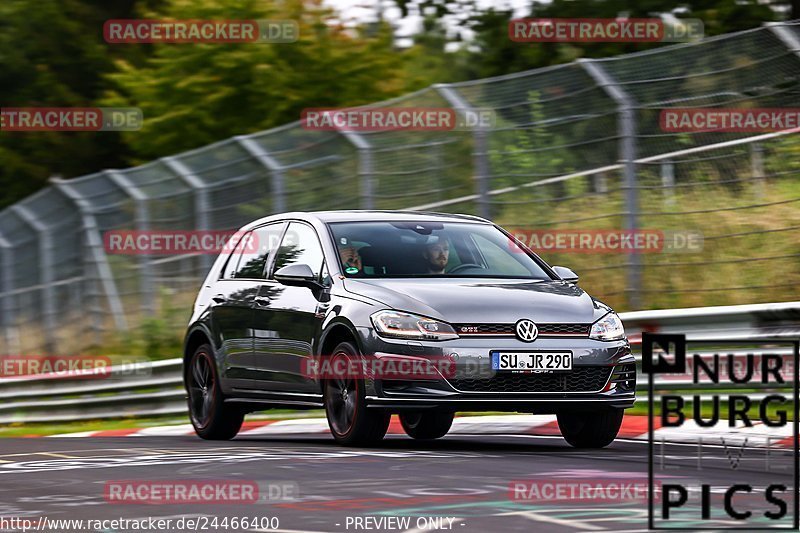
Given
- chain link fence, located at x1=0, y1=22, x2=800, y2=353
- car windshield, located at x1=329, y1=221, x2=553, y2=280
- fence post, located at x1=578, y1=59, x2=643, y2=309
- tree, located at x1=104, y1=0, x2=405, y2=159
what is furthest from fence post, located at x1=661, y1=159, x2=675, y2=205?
tree, located at x1=104, y1=0, x2=405, y2=159

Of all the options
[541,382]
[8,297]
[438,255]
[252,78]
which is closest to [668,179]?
[438,255]

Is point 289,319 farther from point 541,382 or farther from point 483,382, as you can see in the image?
point 541,382

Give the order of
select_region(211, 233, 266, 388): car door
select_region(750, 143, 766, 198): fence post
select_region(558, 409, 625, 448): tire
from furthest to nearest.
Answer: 1. select_region(750, 143, 766, 198): fence post
2. select_region(211, 233, 266, 388): car door
3. select_region(558, 409, 625, 448): tire

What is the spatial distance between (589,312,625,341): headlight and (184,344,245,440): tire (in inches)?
132

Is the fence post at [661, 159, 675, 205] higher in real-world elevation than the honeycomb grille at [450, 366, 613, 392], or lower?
higher

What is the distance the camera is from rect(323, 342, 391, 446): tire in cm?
1037

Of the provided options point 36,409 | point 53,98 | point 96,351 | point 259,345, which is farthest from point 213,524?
point 53,98

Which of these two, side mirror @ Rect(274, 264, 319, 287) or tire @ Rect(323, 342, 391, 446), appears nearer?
tire @ Rect(323, 342, 391, 446)

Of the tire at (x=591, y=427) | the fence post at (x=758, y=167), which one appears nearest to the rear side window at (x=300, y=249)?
the tire at (x=591, y=427)

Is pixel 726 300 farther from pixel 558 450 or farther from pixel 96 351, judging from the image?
pixel 96 351

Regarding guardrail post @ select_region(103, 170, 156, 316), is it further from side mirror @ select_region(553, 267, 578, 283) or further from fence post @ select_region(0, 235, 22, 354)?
side mirror @ select_region(553, 267, 578, 283)

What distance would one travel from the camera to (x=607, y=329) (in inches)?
413

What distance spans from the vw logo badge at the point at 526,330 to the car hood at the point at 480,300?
0.05 metres

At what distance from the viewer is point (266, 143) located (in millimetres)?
18328
